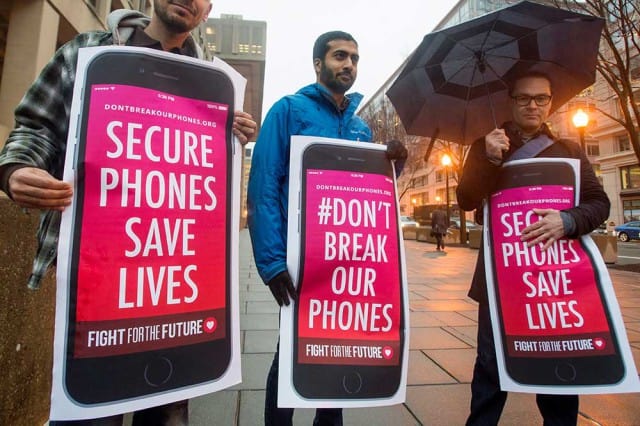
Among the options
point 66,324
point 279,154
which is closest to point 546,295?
point 279,154

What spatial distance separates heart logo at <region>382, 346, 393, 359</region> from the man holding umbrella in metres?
0.61

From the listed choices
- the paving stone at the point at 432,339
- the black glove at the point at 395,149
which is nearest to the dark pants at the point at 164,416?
the black glove at the point at 395,149

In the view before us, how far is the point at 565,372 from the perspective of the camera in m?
1.60

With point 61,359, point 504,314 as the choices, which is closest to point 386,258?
point 504,314

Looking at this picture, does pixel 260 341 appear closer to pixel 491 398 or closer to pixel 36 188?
pixel 491 398

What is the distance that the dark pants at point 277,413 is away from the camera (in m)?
1.65

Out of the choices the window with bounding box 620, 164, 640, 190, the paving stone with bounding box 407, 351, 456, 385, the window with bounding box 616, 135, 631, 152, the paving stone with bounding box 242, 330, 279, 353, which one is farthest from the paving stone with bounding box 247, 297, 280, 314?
the window with bounding box 616, 135, 631, 152

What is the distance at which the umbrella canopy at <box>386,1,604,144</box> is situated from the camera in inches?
75.2

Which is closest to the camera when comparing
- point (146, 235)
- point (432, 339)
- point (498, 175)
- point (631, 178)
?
point (146, 235)

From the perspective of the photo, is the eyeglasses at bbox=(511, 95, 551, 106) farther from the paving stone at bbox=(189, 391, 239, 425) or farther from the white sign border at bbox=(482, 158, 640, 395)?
the paving stone at bbox=(189, 391, 239, 425)

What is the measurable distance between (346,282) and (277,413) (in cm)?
69

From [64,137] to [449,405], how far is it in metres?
2.73

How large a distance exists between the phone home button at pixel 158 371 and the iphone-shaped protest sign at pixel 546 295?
57.4 inches

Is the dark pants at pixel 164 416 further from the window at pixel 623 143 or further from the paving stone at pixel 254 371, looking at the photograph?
the window at pixel 623 143
